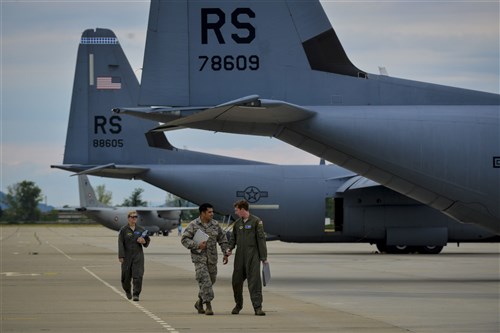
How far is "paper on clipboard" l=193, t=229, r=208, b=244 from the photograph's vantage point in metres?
16.8

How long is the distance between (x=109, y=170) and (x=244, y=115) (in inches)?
734

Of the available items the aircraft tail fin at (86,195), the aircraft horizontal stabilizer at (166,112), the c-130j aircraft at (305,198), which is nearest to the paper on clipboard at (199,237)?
the aircraft horizontal stabilizer at (166,112)

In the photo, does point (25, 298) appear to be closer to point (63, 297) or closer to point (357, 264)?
point (63, 297)

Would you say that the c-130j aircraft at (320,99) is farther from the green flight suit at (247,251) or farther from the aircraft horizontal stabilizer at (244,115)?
the green flight suit at (247,251)

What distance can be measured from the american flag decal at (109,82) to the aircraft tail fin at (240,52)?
2011 cm

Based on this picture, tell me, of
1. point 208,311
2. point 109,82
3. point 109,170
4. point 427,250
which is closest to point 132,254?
point 208,311

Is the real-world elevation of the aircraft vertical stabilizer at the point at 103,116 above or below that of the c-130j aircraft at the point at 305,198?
above

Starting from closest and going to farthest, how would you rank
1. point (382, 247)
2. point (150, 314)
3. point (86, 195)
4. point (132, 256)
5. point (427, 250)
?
point (150, 314) → point (132, 256) → point (427, 250) → point (382, 247) → point (86, 195)

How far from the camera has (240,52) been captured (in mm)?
23031

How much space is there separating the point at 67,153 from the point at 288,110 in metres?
22.4

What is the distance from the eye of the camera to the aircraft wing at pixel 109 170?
129 feet

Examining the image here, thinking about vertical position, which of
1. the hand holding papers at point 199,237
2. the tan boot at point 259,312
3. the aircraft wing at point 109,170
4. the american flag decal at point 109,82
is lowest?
the tan boot at point 259,312

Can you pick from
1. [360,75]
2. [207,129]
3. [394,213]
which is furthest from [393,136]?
[394,213]

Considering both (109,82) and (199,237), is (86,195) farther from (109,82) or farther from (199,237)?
(199,237)
